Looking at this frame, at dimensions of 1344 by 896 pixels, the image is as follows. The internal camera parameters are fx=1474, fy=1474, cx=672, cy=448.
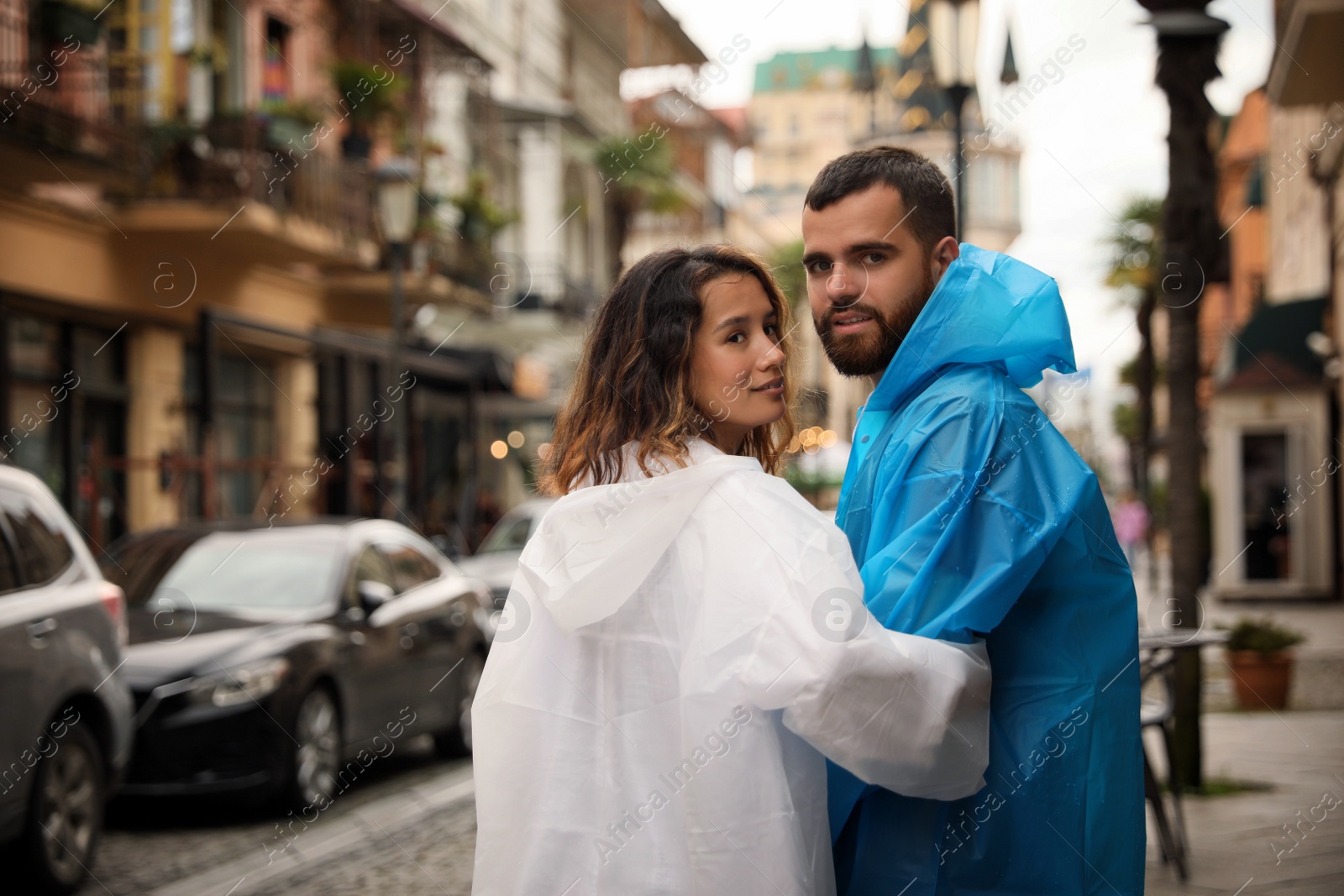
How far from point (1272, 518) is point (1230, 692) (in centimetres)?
1059

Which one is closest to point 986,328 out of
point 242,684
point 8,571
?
point 8,571

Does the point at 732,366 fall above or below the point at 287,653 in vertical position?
above

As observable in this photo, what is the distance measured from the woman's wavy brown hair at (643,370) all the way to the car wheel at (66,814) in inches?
183

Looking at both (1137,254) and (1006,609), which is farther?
(1137,254)

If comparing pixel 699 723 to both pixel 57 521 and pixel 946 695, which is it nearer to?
pixel 946 695

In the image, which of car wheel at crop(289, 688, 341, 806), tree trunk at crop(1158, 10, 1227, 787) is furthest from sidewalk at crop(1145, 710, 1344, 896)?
car wheel at crop(289, 688, 341, 806)

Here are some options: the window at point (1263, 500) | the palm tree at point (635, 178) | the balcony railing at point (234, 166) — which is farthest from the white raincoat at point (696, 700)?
the palm tree at point (635, 178)

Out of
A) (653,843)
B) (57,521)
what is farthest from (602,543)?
(57,521)

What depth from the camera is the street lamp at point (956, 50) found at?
30.3 feet

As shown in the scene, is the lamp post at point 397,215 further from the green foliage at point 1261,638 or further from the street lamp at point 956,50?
the green foliage at point 1261,638

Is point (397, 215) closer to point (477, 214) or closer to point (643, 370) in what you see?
point (477, 214)

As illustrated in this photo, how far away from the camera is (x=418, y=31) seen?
78.6ft

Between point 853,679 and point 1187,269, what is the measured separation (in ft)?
20.7

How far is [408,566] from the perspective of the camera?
34.0 feet
